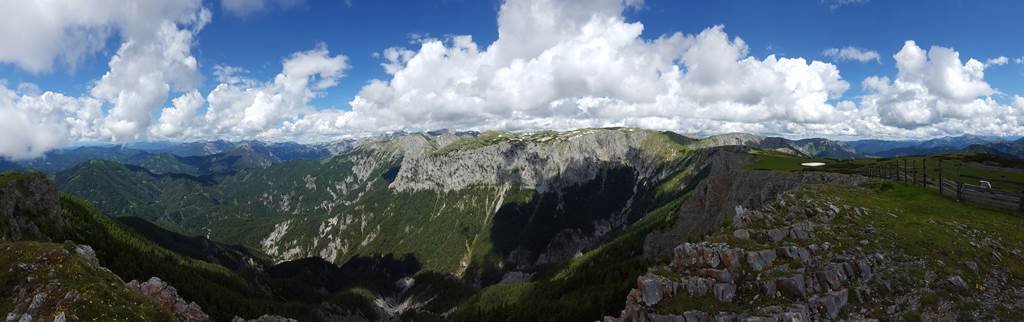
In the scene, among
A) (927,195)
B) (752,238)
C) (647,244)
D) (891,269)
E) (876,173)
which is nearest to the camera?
(891,269)

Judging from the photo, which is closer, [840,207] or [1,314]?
[1,314]

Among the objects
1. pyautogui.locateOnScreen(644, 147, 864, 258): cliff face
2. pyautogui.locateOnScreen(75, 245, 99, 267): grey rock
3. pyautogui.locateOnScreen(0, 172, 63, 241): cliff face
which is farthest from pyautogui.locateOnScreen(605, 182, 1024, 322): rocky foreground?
pyautogui.locateOnScreen(0, 172, 63, 241): cliff face

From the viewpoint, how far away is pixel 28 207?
132 m

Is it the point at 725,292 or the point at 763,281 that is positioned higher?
the point at 763,281

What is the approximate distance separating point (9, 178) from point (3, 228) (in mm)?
33948

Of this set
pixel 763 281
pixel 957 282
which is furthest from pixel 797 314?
pixel 957 282

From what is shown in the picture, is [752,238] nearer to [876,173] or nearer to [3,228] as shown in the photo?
[876,173]

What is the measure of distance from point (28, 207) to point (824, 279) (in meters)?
186

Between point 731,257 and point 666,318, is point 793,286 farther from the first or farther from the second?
point 666,318

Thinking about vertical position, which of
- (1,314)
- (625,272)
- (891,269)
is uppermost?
(891,269)

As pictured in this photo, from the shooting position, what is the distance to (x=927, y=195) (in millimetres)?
48594

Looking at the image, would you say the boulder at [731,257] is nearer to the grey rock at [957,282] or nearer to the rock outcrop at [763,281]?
the rock outcrop at [763,281]

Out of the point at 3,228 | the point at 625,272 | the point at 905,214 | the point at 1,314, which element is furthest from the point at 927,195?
the point at 3,228

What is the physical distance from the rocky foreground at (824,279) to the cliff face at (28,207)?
144m
